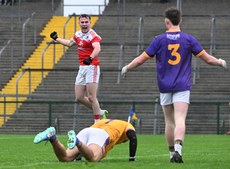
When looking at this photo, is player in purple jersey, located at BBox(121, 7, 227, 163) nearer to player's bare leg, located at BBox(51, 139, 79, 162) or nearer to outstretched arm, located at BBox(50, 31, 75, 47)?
player's bare leg, located at BBox(51, 139, 79, 162)

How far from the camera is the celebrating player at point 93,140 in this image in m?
12.4

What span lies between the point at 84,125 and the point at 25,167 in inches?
701

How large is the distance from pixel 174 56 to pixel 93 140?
5.40ft

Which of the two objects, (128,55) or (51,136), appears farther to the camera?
(128,55)

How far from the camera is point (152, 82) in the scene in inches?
1307

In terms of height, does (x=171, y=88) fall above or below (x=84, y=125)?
above

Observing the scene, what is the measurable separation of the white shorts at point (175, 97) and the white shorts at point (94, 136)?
980 millimetres

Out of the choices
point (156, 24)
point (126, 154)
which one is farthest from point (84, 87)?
point (156, 24)

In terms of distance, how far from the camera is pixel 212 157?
15.2m

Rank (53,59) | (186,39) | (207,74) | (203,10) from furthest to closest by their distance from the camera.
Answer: (203,10) < (53,59) < (207,74) < (186,39)

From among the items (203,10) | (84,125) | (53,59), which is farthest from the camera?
(203,10)

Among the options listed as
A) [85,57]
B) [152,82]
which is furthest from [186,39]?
[152,82]

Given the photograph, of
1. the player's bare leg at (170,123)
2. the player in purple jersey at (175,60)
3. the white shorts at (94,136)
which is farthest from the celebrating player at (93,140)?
the player in purple jersey at (175,60)

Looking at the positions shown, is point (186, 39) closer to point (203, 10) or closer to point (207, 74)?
point (207, 74)
